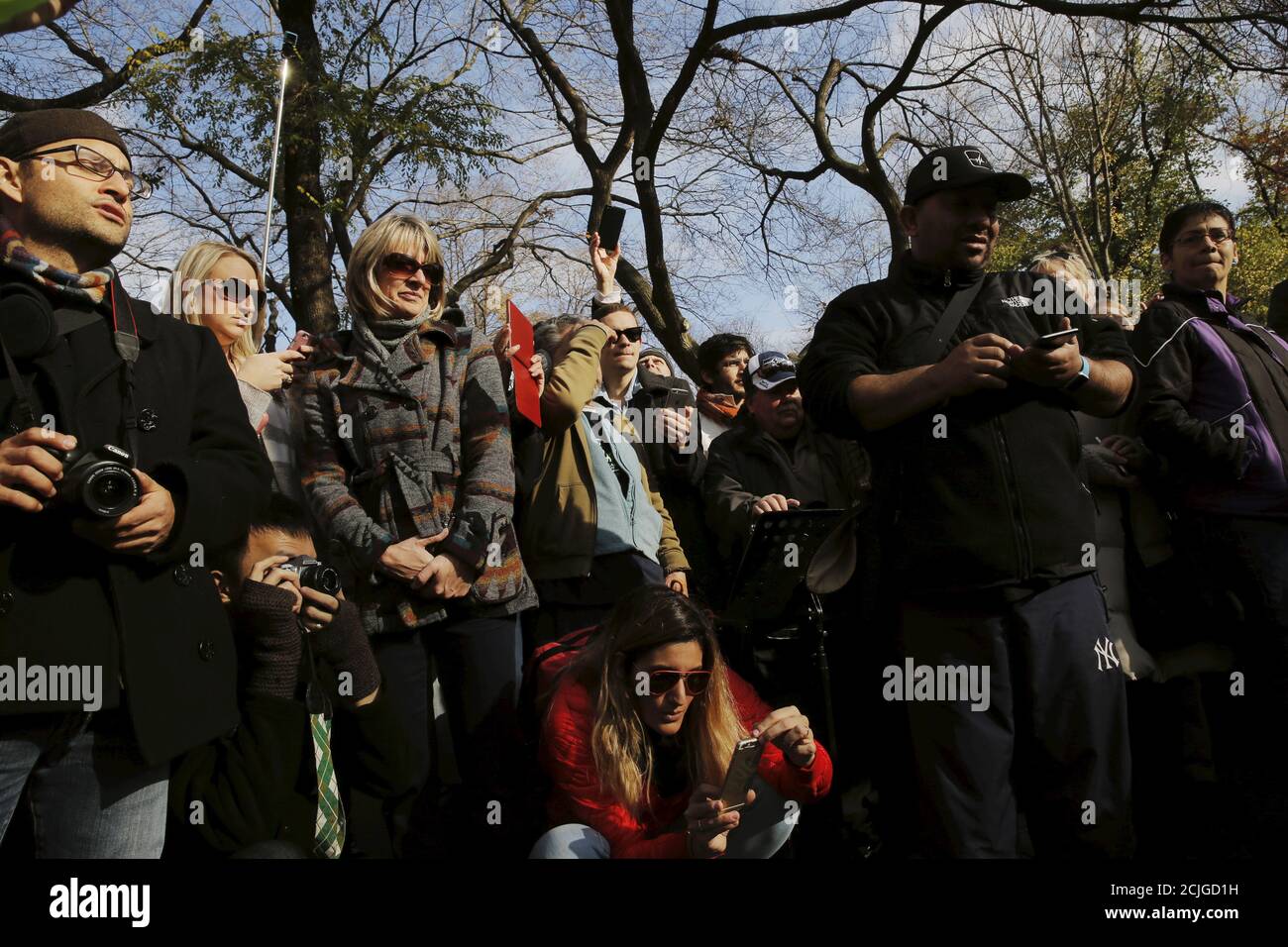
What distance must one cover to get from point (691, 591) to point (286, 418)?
5.51ft

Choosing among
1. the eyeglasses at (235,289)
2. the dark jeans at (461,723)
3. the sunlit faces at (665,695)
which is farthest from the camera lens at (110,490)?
the eyeglasses at (235,289)

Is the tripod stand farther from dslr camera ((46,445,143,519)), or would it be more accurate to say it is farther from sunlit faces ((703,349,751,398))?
dslr camera ((46,445,143,519))

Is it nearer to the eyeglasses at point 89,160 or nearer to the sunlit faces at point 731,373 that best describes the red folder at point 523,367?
the eyeglasses at point 89,160

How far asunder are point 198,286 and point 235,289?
11 centimetres

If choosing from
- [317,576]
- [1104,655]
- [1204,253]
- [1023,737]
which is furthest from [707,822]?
[1204,253]

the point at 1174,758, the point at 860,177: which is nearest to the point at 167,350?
the point at 1174,758

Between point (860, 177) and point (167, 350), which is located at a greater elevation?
point (860, 177)

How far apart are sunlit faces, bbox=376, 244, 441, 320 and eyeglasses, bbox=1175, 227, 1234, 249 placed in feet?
8.68

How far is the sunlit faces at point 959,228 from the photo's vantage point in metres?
2.96

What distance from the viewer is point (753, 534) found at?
347 cm

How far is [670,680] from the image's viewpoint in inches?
121
